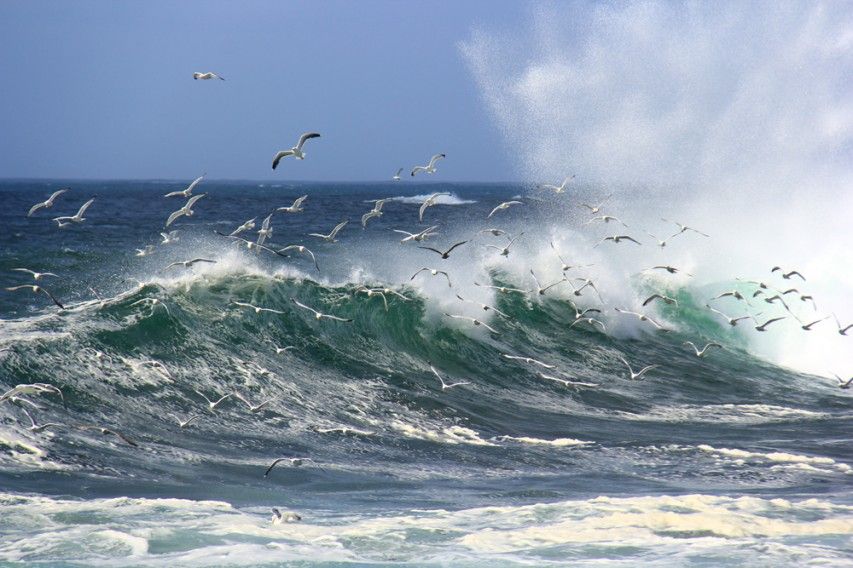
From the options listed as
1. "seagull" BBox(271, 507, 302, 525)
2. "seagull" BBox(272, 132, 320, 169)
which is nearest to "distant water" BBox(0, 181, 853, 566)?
"seagull" BBox(271, 507, 302, 525)

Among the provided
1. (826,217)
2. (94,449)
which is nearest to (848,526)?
(94,449)

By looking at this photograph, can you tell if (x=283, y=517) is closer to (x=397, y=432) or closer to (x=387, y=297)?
(x=397, y=432)

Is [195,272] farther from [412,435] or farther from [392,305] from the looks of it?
[412,435]

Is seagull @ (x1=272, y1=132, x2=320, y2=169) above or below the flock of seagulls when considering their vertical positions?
above

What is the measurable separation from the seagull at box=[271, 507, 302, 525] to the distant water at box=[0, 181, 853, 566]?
3.7 inches

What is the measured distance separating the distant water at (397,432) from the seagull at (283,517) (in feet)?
0.30

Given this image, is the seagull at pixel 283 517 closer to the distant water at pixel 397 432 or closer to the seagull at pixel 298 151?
the distant water at pixel 397 432

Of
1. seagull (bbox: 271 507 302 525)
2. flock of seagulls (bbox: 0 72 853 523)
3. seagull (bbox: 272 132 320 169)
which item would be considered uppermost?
seagull (bbox: 272 132 320 169)

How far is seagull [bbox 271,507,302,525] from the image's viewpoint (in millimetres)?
9666

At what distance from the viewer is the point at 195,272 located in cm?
2227

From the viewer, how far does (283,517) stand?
9844 millimetres

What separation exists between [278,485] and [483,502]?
238 centimetres

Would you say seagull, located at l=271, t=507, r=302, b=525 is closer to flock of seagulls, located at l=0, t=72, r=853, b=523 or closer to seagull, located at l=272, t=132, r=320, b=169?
flock of seagulls, located at l=0, t=72, r=853, b=523

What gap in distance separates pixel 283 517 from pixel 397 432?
16.3ft
